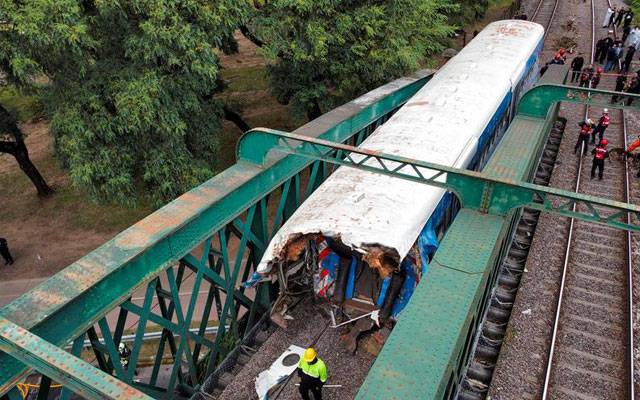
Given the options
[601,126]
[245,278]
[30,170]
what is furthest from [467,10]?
[30,170]

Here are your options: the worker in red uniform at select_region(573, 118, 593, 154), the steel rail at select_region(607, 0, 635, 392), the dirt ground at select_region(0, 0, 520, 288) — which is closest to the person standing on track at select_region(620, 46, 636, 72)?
the worker in red uniform at select_region(573, 118, 593, 154)

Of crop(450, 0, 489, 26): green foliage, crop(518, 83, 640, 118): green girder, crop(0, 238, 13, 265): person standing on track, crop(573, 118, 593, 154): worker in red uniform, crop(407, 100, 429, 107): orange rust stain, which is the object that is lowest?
crop(0, 238, 13, 265): person standing on track

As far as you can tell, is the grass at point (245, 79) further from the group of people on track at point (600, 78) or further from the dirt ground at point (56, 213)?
the group of people on track at point (600, 78)

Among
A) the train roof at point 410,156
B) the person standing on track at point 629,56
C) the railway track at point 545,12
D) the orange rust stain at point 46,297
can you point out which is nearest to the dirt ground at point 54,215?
the train roof at point 410,156

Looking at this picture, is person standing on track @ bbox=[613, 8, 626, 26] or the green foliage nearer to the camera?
the green foliage

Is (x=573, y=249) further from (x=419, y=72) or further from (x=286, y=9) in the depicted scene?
(x=286, y=9)

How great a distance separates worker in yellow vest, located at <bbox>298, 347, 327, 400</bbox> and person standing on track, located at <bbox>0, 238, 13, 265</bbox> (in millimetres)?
17859

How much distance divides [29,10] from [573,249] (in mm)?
14881

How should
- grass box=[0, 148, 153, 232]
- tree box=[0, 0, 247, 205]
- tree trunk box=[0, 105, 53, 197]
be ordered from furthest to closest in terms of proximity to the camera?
1. grass box=[0, 148, 153, 232]
2. tree trunk box=[0, 105, 53, 197]
3. tree box=[0, 0, 247, 205]

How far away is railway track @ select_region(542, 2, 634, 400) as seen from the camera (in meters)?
8.59

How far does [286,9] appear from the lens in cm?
1555

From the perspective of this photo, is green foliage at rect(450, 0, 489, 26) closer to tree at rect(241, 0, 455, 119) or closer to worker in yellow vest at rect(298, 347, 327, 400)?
tree at rect(241, 0, 455, 119)

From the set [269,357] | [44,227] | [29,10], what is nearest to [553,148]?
[269,357]

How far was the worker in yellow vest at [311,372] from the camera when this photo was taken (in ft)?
23.3
